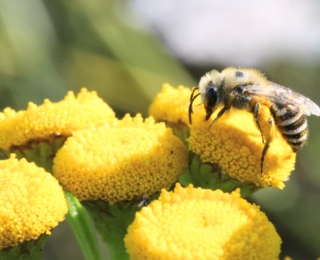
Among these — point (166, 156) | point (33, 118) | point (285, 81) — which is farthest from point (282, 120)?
point (285, 81)

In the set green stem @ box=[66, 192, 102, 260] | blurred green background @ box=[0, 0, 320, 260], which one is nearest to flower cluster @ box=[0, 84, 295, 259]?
green stem @ box=[66, 192, 102, 260]

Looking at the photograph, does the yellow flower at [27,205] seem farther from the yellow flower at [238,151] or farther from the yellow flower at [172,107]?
the yellow flower at [172,107]

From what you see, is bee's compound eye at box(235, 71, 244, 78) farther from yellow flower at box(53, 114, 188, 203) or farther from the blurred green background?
the blurred green background

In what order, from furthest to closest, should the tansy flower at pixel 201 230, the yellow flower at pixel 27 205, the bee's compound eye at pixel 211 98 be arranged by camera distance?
the bee's compound eye at pixel 211 98 < the yellow flower at pixel 27 205 < the tansy flower at pixel 201 230

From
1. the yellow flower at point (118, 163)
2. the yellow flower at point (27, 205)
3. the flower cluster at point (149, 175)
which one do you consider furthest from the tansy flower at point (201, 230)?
the yellow flower at point (27, 205)

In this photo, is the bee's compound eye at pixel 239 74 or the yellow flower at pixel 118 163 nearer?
the yellow flower at pixel 118 163

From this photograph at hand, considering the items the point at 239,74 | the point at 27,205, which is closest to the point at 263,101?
the point at 239,74

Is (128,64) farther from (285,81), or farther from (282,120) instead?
(282,120)
